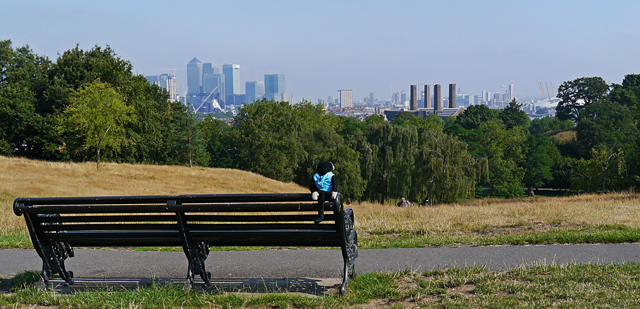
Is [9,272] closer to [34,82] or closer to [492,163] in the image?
[34,82]

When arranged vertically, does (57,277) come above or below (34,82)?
below

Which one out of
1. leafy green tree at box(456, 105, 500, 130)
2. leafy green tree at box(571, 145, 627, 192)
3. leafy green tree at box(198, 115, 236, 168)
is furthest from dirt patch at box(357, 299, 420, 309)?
leafy green tree at box(456, 105, 500, 130)

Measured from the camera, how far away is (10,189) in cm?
2252

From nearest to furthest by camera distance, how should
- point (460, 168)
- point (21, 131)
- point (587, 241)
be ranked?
point (587, 241), point (460, 168), point (21, 131)

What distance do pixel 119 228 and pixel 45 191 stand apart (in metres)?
21.1

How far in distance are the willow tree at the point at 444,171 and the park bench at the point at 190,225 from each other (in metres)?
→ 39.8

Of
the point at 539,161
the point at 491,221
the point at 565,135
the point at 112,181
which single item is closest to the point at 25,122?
the point at 112,181

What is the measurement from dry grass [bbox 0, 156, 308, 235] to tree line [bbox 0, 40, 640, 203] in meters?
4.74

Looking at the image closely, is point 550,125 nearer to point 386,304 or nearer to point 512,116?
point 512,116

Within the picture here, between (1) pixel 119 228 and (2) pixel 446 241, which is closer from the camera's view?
(1) pixel 119 228

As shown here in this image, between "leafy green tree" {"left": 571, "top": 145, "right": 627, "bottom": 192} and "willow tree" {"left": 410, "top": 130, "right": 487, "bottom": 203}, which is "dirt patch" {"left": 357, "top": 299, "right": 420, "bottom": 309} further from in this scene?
"leafy green tree" {"left": 571, "top": 145, "right": 627, "bottom": 192}

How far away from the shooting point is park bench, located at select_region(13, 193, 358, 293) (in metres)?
4.57

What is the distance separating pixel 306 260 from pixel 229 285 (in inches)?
60.1

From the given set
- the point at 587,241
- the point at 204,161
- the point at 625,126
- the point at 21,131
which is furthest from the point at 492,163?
the point at 587,241
